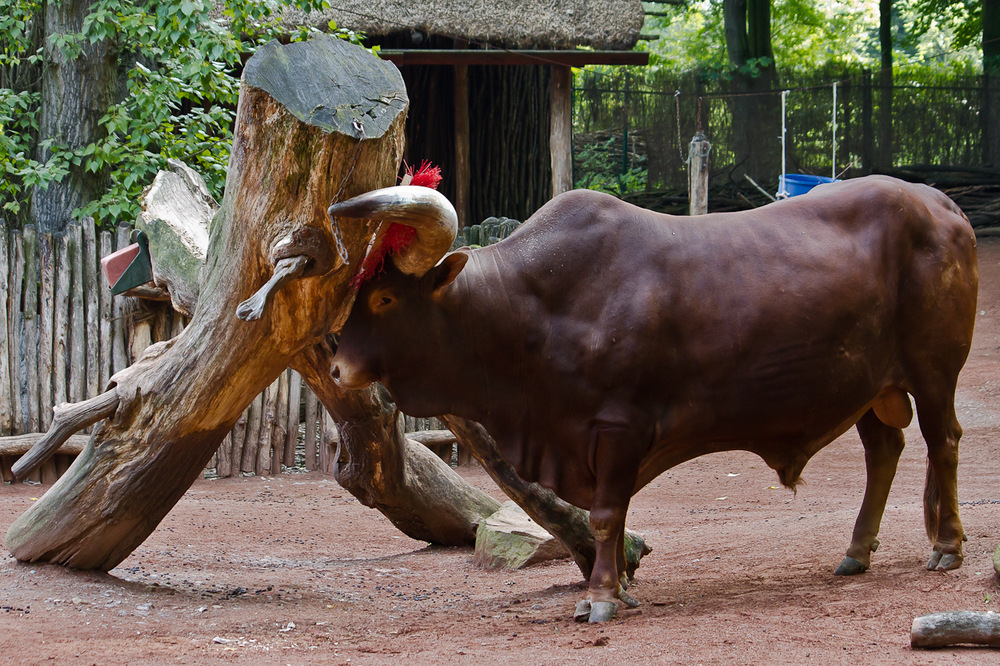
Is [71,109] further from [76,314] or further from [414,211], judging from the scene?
[414,211]

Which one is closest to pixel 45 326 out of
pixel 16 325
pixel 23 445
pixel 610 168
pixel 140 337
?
pixel 16 325

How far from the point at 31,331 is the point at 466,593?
184 inches

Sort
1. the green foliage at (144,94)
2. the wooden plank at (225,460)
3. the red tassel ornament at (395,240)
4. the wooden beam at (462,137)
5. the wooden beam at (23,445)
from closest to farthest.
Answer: the red tassel ornament at (395,240) → the wooden beam at (23,445) → the green foliage at (144,94) → the wooden plank at (225,460) → the wooden beam at (462,137)

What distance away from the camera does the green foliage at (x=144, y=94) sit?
28.2 feet

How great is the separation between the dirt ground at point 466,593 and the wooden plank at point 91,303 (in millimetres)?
1009

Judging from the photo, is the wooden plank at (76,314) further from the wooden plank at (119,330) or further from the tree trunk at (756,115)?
the tree trunk at (756,115)

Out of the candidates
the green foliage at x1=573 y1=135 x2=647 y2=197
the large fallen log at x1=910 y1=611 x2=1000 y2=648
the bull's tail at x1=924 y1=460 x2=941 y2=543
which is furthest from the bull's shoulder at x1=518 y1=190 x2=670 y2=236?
the green foliage at x1=573 y1=135 x2=647 y2=197

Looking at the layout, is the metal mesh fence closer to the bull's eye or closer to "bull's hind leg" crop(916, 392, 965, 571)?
"bull's hind leg" crop(916, 392, 965, 571)

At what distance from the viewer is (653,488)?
9.02m

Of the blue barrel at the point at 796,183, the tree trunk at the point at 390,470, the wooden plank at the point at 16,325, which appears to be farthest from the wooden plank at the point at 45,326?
the blue barrel at the point at 796,183

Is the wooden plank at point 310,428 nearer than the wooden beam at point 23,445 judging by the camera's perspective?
No

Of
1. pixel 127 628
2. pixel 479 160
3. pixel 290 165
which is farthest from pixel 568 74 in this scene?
pixel 127 628

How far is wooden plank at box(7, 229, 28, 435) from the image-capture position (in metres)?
8.23

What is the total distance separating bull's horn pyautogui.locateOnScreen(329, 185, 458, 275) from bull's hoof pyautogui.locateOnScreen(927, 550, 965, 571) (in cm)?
268
